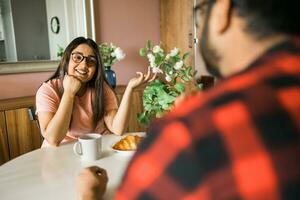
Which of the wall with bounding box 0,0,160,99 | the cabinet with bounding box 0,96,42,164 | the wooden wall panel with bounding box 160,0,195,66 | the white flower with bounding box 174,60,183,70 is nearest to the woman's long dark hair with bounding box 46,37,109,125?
the white flower with bounding box 174,60,183,70

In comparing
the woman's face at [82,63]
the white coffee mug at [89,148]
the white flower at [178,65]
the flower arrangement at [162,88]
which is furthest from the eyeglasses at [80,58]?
the white coffee mug at [89,148]

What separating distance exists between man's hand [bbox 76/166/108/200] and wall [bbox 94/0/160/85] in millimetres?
2082

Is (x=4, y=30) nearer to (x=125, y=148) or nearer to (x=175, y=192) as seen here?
(x=125, y=148)

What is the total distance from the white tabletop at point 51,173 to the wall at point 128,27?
172 centimetres

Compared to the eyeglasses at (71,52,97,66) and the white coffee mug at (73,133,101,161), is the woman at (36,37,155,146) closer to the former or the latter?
the eyeglasses at (71,52,97,66)

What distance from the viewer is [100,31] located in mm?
2826

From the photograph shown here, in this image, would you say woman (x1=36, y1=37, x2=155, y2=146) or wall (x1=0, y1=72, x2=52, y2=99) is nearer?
woman (x1=36, y1=37, x2=155, y2=146)

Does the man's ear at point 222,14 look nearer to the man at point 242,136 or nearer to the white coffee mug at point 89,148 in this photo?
the man at point 242,136

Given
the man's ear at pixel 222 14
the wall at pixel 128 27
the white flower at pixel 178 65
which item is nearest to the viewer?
the man's ear at pixel 222 14

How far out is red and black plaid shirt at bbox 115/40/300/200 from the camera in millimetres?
344

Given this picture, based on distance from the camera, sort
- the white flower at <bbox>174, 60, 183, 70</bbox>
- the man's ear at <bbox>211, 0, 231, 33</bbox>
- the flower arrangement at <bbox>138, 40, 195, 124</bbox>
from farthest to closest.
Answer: the white flower at <bbox>174, 60, 183, 70</bbox>, the flower arrangement at <bbox>138, 40, 195, 124</bbox>, the man's ear at <bbox>211, 0, 231, 33</bbox>

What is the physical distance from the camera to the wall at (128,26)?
2852 mm

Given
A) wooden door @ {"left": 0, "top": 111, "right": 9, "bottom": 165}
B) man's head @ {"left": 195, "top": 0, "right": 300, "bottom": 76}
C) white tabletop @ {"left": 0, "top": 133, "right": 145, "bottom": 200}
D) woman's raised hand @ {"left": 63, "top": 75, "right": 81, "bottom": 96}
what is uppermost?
man's head @ {"left": 195, "top": 0, "right": 300, "bottom": 76}

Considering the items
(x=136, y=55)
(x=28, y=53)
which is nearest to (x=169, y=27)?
(x=136, y=55)
